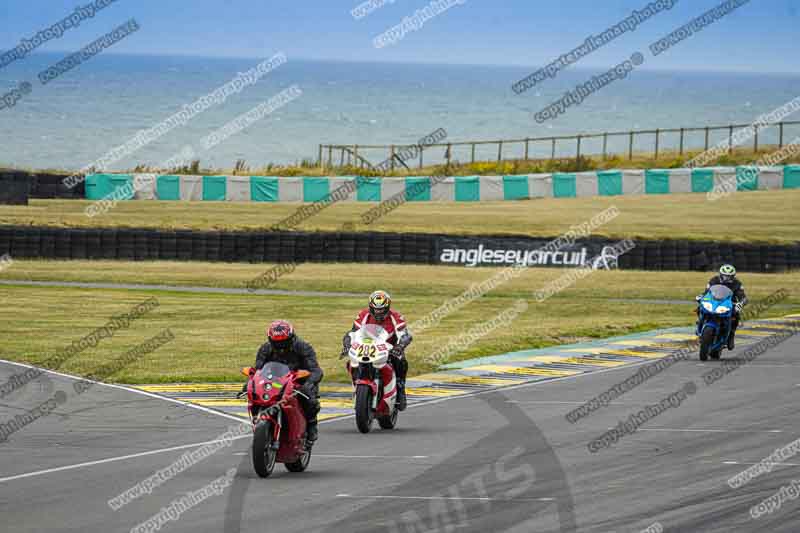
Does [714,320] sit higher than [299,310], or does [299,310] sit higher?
[714,320]

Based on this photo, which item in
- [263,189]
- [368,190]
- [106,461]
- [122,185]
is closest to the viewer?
[106,461]

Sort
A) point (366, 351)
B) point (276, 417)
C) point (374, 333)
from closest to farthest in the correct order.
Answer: point (276, 417), point (366, 351), point (374, 333)

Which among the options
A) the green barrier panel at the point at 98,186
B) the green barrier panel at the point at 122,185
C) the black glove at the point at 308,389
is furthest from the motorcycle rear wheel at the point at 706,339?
the green barrier panel at the point at 98,186

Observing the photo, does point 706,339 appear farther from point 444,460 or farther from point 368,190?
point 368,190

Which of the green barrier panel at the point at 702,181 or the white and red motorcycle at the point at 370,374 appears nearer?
the white and red motorcycle at the point at 370,374

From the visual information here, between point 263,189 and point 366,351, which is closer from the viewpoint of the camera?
point 366,351

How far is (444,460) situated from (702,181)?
145 feet

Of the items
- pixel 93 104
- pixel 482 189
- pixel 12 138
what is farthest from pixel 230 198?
pixel 93 104

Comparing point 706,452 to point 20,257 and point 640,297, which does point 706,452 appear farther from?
point 20,257

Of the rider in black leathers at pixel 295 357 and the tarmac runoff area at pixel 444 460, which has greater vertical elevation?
the rider in black leathers at pixel 295 357

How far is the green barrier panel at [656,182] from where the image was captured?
182 feet

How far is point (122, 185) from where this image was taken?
164ft

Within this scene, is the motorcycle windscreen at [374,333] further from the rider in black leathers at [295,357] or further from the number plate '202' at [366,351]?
the rider in black leathers at [295,357]

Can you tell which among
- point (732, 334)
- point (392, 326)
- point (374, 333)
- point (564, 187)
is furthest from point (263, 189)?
point (374, 333)
